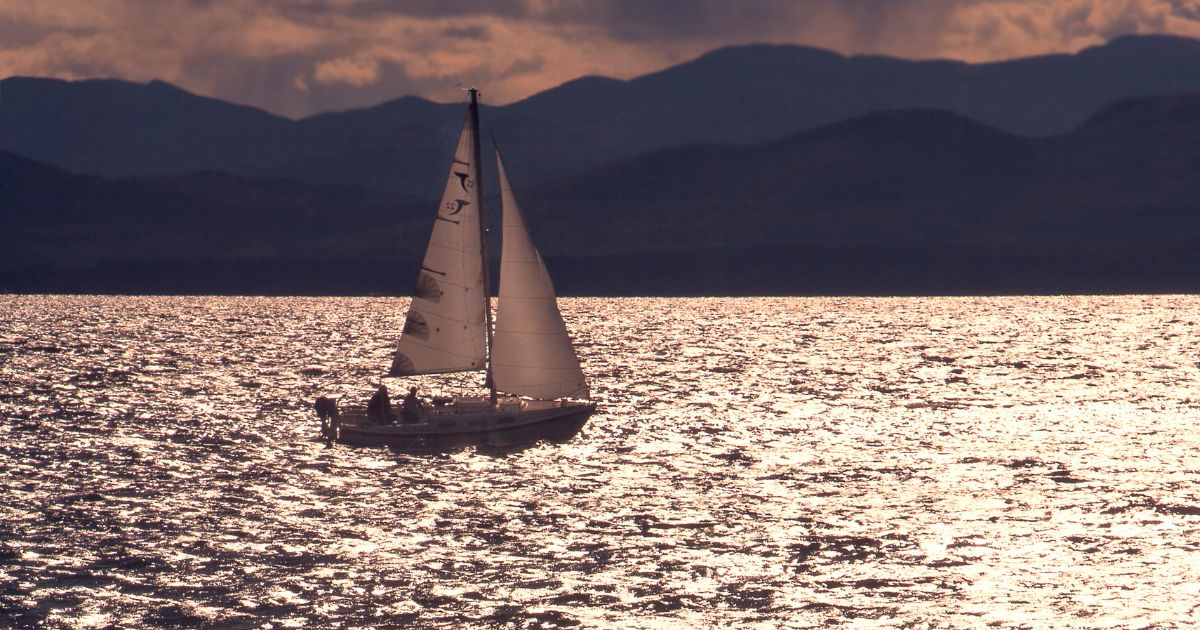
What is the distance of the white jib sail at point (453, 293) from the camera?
60.6 metres

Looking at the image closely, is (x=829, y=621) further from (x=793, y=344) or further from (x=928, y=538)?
(x=793, y=344)

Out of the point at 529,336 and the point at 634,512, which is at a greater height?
the point at 529,336

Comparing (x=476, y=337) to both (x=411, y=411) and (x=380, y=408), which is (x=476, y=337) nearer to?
(x=411, y=411)

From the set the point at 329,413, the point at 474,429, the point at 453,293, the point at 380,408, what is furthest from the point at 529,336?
the point at 329,413

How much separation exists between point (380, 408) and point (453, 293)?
5.36 metres

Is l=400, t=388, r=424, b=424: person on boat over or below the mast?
below

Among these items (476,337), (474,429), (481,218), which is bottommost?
(474,429)

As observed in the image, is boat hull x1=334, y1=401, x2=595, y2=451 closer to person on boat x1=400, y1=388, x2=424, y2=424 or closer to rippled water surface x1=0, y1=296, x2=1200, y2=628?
person on boat x1=400, y1=388, x2=424, y2=424

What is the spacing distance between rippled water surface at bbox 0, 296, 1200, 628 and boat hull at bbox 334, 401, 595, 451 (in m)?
0.90

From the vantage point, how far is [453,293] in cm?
6147

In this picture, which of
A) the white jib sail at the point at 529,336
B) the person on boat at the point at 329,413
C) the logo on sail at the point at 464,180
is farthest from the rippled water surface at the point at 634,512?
the logo on sail at the point at 464,180

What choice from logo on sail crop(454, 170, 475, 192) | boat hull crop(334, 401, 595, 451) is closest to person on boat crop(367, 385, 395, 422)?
boat hull crop(334, 401, 595, 451)

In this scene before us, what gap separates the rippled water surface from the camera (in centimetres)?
3959

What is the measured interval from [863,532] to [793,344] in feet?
360
